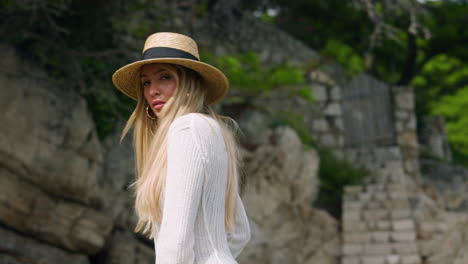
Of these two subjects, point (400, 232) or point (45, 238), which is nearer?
point (45, 238)

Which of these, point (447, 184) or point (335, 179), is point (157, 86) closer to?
point (335, 179)

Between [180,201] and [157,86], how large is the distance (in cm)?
53

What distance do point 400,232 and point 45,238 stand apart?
5.98m

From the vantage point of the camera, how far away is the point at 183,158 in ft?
6.09

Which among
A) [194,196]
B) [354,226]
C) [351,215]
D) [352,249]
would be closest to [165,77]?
[194,196]

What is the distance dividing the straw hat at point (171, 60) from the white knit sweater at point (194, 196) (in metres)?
0.25

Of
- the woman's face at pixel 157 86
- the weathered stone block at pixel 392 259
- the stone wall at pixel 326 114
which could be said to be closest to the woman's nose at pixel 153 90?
the woman's face at pixel 157 86

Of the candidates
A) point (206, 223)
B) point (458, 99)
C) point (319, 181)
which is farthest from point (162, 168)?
point (458, 99)

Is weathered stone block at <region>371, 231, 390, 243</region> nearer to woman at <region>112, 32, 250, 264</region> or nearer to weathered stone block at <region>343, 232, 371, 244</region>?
weathered stone block at <region>343, 232, 371, 244</region>

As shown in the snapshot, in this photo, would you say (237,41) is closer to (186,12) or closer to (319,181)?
(186,12)

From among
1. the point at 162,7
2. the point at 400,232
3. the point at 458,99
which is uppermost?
the point at 162,7

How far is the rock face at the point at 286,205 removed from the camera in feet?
29.8

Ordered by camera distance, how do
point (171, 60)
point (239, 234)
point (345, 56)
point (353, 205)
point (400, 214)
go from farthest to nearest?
point (345, 56)
point (353, 205)
point (400, 214)
point (239, 234)
point (171, 60)

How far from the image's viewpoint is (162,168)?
1.97 metres
